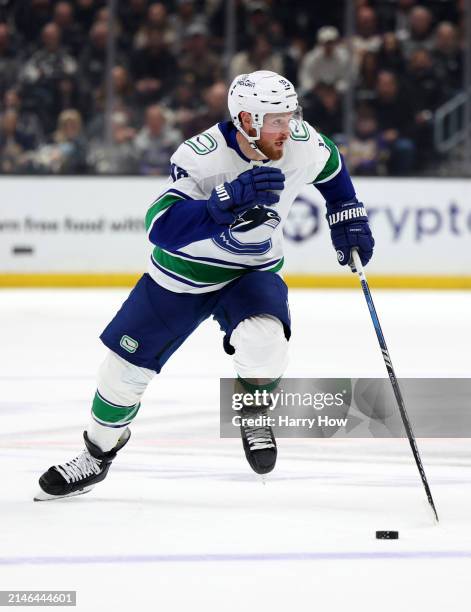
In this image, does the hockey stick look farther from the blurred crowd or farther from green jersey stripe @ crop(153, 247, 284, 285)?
the blurred crowd

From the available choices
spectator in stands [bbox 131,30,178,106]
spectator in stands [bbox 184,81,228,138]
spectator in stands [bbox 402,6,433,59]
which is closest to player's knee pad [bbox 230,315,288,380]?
spectator in stands [bbox 184,81,228,138]

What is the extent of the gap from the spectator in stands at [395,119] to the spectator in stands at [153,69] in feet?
5.21

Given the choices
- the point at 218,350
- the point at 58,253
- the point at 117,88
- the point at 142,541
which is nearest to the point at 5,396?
the point at 218,350

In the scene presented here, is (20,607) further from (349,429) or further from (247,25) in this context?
(247,25)

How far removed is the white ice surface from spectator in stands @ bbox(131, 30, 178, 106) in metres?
4.38

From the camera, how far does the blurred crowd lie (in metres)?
9.98

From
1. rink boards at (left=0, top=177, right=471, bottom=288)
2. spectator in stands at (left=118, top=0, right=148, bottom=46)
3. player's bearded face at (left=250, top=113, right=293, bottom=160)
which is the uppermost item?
player's bearded face at (left=250, top=113, right=293, bottom=160)

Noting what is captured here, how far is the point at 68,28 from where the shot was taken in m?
10.2

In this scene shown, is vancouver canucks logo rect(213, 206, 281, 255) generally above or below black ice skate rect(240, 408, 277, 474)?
above

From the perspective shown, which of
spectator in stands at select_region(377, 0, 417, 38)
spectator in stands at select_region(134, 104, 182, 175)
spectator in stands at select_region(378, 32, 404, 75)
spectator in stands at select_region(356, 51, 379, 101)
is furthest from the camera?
spectator in stands at select_region(377, 0, 417, 38)

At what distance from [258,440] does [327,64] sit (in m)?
7.04

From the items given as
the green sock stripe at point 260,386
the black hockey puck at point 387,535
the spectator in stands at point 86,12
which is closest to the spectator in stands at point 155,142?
the spectator in stands at point 86,12

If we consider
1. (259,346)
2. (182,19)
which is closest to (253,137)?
(259,346)

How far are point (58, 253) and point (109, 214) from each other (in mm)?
467
